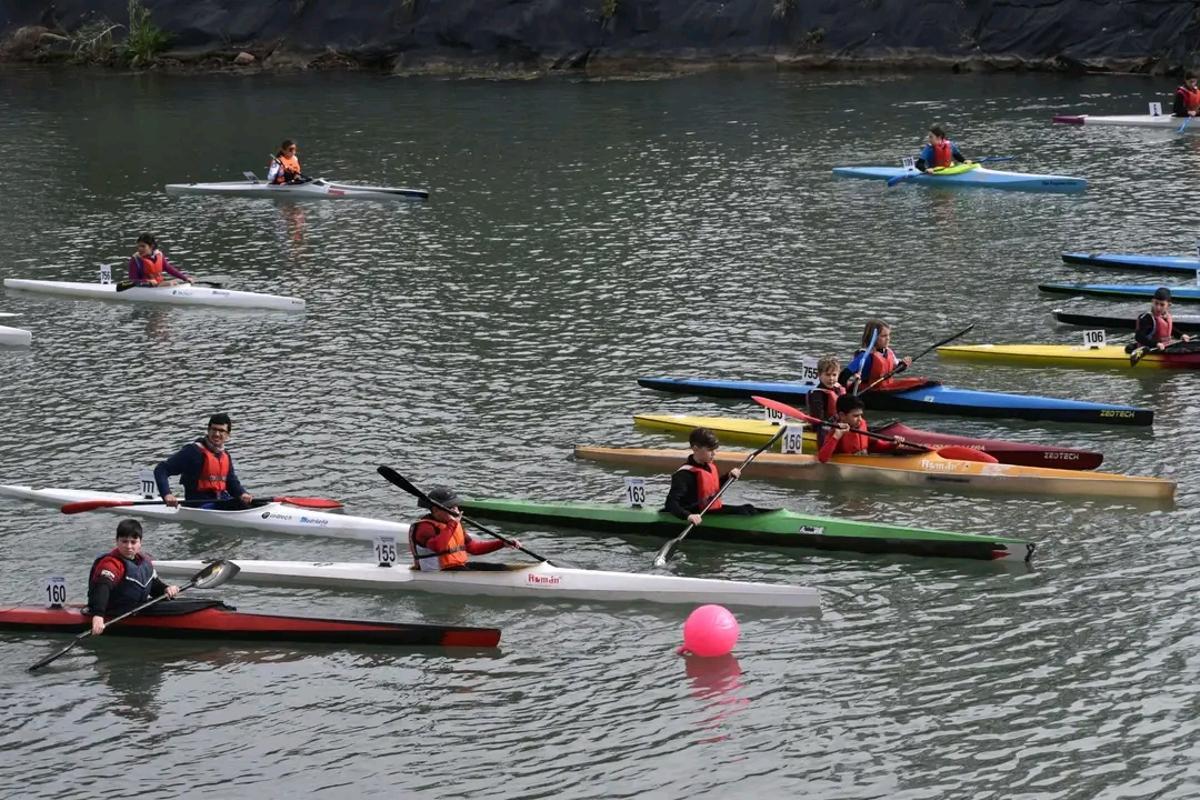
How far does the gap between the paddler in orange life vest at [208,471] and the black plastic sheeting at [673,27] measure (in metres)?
34.9

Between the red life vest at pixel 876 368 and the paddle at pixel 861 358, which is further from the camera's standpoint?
the red life vest at pixel 876 368

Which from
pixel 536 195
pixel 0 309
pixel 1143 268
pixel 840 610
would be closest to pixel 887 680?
pixel 840 610

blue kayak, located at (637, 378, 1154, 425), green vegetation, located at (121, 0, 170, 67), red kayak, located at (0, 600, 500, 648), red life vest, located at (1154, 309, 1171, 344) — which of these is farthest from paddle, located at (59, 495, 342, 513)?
green vegetation, located at (121, 0, 170, 67)

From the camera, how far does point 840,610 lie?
16.0 m

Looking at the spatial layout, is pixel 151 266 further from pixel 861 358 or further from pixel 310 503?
pixel 861 358

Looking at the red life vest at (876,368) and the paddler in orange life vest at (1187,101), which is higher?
the paddler in orange life vest at (1187,101)

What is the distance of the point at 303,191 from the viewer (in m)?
35.9

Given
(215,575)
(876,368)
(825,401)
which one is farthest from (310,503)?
(876,368)

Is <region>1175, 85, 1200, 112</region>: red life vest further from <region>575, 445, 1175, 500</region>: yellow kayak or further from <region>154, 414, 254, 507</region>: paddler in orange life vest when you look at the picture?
<region>154, 414, 254, 507</region>: paddler in orange life vest

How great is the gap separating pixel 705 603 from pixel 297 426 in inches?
307

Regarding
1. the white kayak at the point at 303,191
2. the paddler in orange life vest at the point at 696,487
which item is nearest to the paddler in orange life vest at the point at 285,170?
the white kayak at the point at 303,191

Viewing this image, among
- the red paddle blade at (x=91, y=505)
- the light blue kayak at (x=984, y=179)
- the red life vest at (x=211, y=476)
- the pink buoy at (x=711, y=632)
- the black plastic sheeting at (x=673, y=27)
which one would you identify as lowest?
the pink buoy at (x=711, y=632)

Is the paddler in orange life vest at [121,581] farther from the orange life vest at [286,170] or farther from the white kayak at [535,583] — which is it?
the orange life vest at [286,170]

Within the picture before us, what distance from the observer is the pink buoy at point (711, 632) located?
14906mm
